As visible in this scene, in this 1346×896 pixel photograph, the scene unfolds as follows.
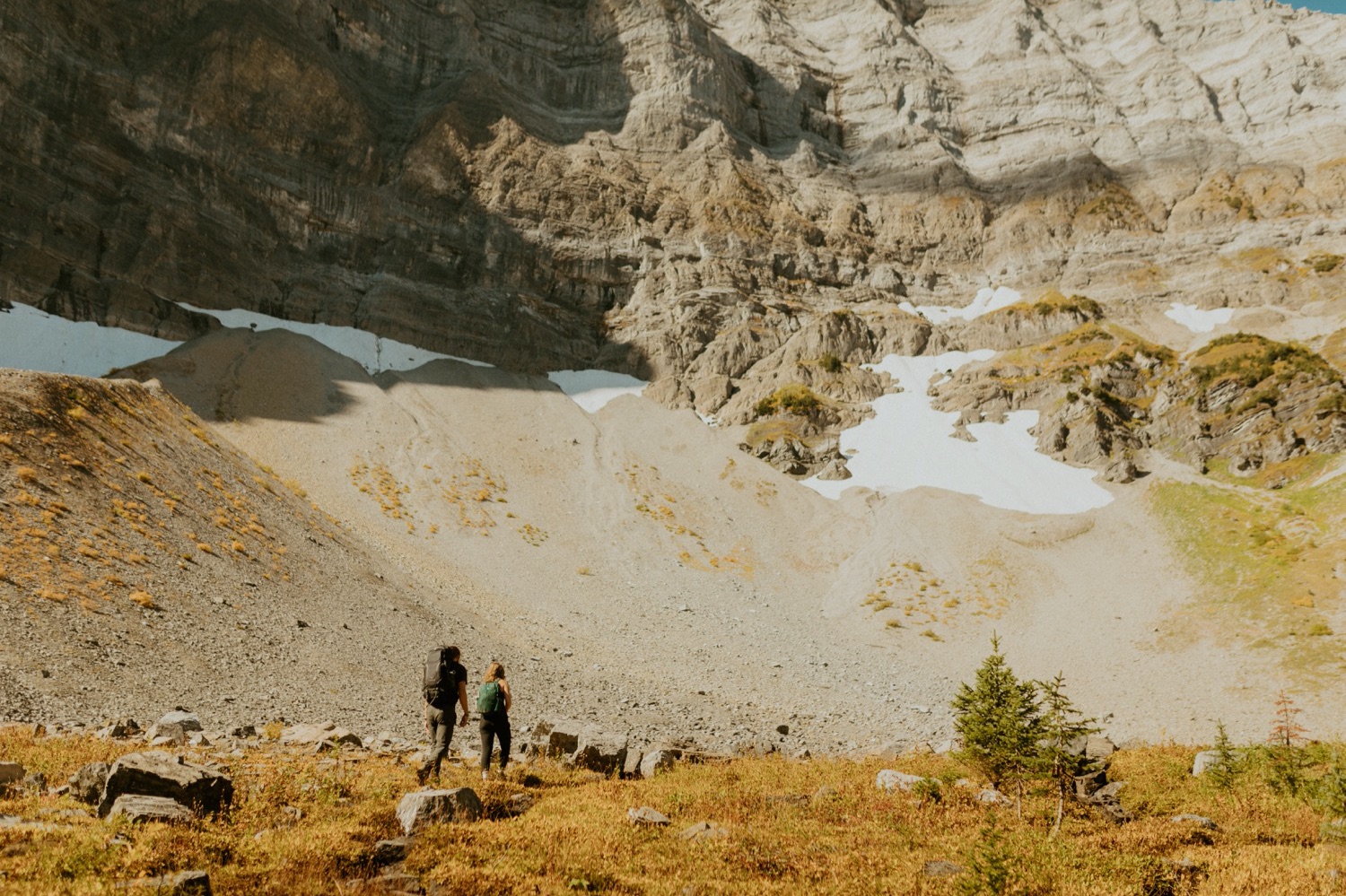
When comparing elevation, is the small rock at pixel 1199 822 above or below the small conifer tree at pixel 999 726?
below

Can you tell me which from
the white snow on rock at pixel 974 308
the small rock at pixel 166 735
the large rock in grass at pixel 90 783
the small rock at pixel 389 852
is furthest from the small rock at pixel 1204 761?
the white snow on rock at pixel 974 308

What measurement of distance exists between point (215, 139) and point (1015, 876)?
94.4m

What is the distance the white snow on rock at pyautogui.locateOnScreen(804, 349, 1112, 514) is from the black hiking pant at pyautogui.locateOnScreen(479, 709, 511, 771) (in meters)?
50.0

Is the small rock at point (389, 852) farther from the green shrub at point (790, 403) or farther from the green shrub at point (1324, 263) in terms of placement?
the green shrub at point (1324, 263)

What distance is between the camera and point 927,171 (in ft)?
374

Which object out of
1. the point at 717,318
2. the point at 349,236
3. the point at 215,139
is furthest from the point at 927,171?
the point at 215,139

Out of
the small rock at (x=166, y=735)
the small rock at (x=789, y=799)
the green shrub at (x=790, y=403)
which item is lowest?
the small rock at (x=166, y=735)

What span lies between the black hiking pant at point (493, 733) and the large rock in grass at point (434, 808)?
291 centimetres

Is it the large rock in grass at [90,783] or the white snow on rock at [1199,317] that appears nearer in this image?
the large rock in grass at [90,783]

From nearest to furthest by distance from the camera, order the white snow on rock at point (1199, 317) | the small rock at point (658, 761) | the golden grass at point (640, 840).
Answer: the golden grass at point (640, 840) → the small rock at point (658, 761) → the white snow on rock at point (1199, 317)

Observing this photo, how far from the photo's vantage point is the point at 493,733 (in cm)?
1313

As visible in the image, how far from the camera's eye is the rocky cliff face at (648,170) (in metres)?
71.4

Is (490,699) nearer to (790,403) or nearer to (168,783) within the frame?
(168,783)

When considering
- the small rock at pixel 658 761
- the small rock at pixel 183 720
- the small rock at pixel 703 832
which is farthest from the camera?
the small rock at pixel 658 761
